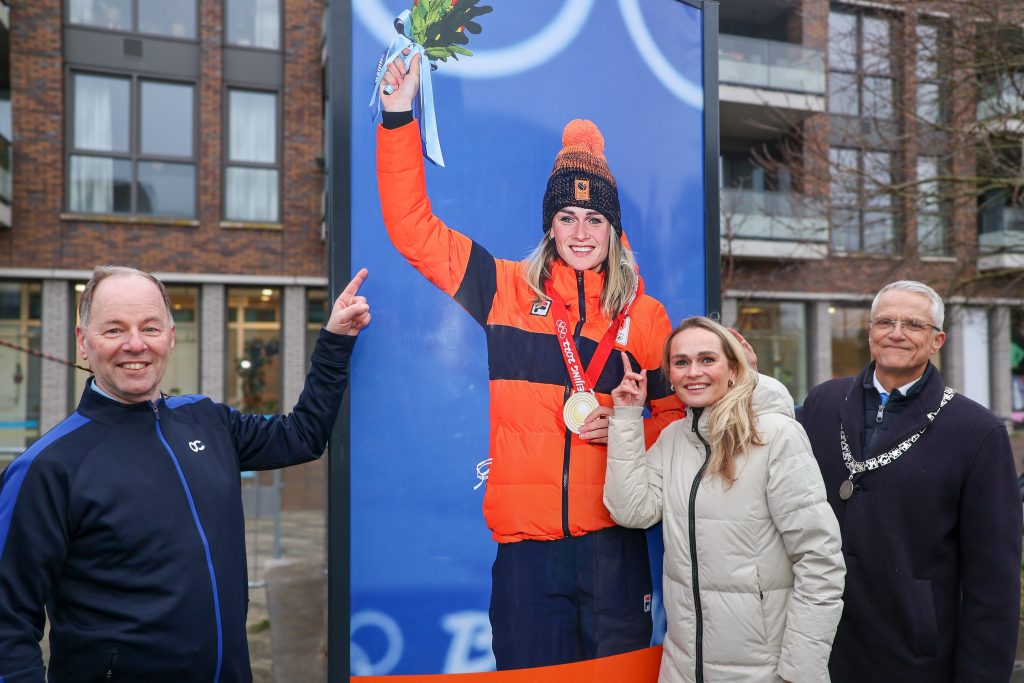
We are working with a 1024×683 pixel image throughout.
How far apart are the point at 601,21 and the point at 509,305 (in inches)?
39.3

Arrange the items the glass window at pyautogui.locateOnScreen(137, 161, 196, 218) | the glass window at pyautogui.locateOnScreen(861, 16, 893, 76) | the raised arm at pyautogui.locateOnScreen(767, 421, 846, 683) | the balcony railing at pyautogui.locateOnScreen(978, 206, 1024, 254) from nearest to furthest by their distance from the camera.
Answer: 1. the raised arm at pyautogui.locateOnScreen(767, 421, 846, 683)
2. the glass window at pyautogui.locateOnScreen(861, 16, 893, 76)
3. the glass window at pyautogui.locateOnScreen(137, 161, 196, 218)
4. the balcony railing at pyautogui.locateOnScreen(978, 206, 1024, 254)

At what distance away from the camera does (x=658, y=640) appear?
232cm

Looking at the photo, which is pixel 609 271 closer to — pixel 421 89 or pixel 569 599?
pixel 421 89

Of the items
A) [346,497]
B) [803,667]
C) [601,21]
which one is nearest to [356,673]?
[346,497]

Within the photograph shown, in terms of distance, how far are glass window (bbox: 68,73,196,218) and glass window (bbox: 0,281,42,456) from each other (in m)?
2.10

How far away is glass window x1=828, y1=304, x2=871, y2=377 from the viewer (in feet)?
59.9

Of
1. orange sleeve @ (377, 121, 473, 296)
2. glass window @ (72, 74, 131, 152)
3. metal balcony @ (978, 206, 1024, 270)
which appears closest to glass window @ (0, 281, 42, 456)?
glass window @ (72, 74, 131, 152)

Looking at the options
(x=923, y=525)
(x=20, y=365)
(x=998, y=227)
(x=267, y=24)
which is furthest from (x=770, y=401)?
(x=998, y=227)

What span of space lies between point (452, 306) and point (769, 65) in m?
15.3

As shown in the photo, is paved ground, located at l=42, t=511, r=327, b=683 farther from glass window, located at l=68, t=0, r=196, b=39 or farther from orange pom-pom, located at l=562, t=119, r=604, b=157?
glass window, located at l=68, t=0, r=196, b=39

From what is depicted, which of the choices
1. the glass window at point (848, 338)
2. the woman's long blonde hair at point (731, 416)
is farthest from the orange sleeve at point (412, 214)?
the glass window at point (848, 338)

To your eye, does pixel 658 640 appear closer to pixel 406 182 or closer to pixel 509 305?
pixel 509 305

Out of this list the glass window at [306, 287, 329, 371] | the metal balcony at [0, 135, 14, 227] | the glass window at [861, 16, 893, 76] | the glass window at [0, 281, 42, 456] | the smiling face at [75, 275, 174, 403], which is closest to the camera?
the smiling face at [75, 275, 174, 403]

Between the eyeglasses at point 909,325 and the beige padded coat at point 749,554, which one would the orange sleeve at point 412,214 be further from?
the eyeglasses at point 909,325
